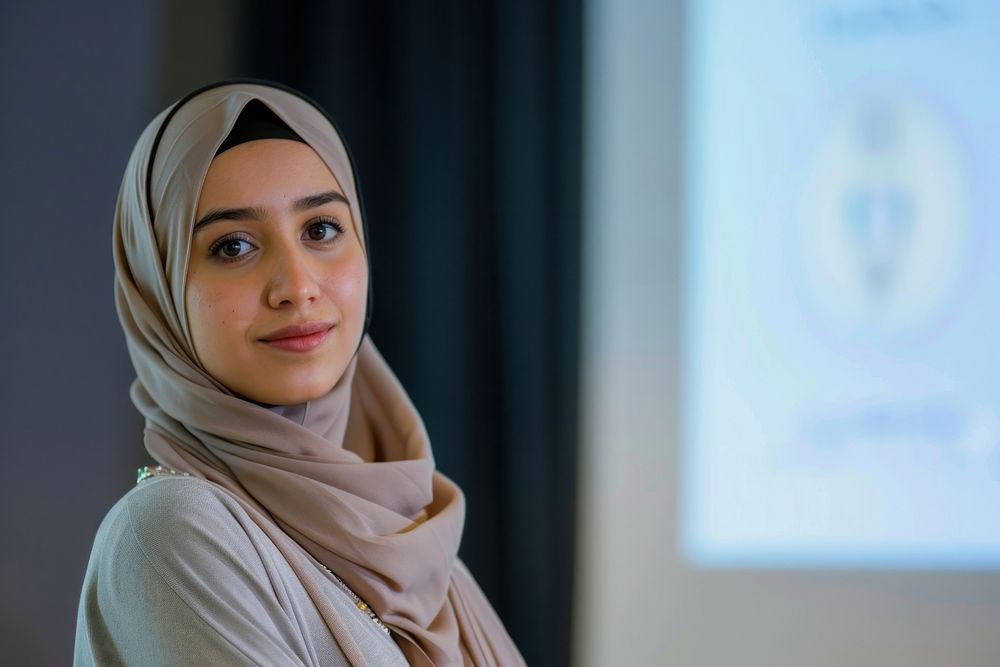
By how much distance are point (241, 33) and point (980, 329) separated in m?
1.98

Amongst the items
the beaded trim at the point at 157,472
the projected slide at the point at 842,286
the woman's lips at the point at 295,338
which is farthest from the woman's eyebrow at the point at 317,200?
the projected slide at the point at 842,286

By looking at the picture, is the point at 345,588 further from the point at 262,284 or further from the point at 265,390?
the point at 262,284

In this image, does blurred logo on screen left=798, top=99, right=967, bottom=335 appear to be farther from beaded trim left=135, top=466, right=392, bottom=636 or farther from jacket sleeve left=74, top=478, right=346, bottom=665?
jacket sleeve left=74, top=478, right=346, bottom=665

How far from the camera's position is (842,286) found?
249cm

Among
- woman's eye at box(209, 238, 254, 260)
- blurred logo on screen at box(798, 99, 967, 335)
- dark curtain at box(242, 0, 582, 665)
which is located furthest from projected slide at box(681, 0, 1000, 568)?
woman's eye at box(209, 238, 254, 260)

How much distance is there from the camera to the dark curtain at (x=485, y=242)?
2582mm

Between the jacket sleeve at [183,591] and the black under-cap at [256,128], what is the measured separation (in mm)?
390

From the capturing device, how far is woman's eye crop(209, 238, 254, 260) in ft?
3.88

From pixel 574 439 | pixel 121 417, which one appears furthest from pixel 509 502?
pixel 121 417

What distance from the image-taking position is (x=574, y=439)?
8.43 ft

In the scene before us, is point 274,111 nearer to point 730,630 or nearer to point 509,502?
point 509,502

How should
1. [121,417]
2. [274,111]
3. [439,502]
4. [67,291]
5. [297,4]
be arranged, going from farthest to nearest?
[297,4]
[121,417]
[67,291]
[439,502]
[274,111]

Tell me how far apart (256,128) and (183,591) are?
0.53 m

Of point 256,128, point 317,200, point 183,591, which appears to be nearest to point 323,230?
point 317,200
